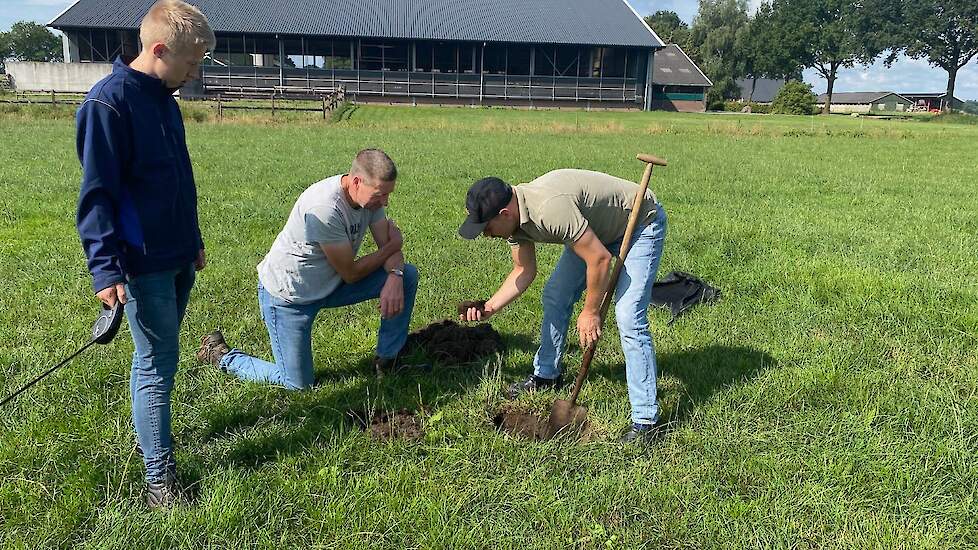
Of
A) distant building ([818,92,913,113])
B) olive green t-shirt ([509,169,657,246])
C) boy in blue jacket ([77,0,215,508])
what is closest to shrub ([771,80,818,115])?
olive green t-shirt ([509,169,657,246])

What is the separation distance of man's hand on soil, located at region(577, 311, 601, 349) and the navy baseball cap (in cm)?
77

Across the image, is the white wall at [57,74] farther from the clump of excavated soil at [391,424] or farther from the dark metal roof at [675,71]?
the clump of excavated soil at [391,424]

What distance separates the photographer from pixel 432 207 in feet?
33.5

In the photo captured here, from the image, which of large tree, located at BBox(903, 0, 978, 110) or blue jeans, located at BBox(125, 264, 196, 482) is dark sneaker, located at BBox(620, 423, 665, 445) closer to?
blue jeans, located at BBox(125, 264, 196, 482)

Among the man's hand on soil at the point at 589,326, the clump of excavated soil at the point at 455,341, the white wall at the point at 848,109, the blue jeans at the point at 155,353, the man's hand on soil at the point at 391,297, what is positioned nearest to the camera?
the blue jeans at the point at 155,353

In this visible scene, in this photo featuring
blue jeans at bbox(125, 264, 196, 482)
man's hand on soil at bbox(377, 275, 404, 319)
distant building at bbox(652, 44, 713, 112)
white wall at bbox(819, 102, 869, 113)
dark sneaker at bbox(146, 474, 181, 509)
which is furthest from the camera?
white wall at bbox(819, 102, 869, 113)

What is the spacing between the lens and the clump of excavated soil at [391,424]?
147 inches

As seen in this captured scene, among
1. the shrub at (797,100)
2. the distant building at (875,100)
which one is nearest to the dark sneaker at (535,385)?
the shrub at (797,100)

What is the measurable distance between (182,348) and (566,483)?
120 inches

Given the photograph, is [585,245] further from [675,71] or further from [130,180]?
[675,71]

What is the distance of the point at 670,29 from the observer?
107 meters

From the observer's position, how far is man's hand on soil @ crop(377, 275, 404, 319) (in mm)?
4180

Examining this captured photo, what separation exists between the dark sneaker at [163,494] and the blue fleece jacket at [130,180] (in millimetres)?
1044

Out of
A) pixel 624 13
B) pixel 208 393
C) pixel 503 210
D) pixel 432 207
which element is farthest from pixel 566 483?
pixel 624 13
